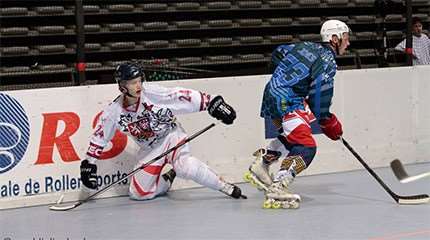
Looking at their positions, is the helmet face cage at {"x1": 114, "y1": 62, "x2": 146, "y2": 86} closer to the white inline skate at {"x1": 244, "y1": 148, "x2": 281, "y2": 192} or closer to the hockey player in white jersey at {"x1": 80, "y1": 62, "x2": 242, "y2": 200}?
the hockey player in white jersey at {"x1": 80, "y1": 62, "x2": 242, "y2": 200}

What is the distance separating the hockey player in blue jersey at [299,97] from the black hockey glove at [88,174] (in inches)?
46.8

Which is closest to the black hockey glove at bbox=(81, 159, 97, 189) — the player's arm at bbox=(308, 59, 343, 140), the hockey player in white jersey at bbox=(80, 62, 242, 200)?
the hockey player in white jersey at bbox=(80, 62, 242, 200)

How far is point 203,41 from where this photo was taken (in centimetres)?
1109

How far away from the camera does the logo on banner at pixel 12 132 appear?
6.84 m

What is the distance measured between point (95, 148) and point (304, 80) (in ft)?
4.95

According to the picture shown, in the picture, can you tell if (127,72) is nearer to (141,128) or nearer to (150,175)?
(141,128)

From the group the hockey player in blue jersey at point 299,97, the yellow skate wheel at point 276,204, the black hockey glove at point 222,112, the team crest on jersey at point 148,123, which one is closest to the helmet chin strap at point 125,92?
the team crest on jersey at point 148,123

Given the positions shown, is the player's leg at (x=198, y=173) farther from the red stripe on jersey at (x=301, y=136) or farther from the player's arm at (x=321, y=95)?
the player's arm at (x=321, y=95)

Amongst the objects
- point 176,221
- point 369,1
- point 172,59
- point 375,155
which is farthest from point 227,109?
point 369,1

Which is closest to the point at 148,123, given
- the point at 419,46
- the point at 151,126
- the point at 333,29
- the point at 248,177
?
the point at 151,126

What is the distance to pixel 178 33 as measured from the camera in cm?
1107

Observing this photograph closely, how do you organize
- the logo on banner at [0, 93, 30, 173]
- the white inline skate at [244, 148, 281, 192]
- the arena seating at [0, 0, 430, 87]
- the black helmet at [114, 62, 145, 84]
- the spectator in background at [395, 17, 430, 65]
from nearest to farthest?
the black helmet at [114, 62, 145, 84]
the logo on banner at [0, 93, 30, 173]
the white inline skate at [244, 148, 281, 192]
the arena seating at [0, 0, 430, 87]
the spectator in background at [395, 17, 430, 65]

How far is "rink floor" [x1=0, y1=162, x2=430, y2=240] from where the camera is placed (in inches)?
232

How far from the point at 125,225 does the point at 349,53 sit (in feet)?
19.5
